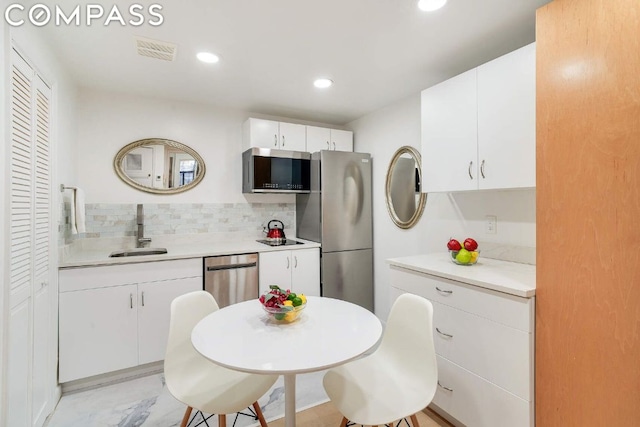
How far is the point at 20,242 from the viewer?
1.51m

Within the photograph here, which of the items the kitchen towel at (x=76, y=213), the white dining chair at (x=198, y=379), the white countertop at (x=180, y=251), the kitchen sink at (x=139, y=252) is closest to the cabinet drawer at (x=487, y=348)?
the white dining chair at (x=198, y=379)

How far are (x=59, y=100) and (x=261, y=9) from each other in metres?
1.59

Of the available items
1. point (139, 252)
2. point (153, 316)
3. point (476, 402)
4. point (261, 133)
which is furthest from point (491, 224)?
point (139, 252)

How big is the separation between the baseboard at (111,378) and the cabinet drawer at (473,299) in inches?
80.9

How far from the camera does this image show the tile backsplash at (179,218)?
9.11 feet

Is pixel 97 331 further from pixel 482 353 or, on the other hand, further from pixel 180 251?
pixel 482 353

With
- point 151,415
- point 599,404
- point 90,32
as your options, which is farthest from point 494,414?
point 90,32

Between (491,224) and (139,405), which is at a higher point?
(491,224)

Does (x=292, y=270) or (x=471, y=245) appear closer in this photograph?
(x=471, y=245)

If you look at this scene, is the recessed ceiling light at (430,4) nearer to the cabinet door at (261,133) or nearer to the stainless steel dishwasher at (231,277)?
the cabinet door at (261,133)

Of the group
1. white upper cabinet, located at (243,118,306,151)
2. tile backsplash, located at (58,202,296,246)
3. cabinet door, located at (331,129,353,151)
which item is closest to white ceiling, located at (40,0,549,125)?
white upper cabinet, located at (243,118,306,151)

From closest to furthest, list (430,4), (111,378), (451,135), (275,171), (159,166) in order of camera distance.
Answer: (430,4), (451,135), (111,378), (159,166), (275,171)

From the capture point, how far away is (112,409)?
2.01 meters

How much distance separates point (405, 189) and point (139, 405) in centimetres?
270
